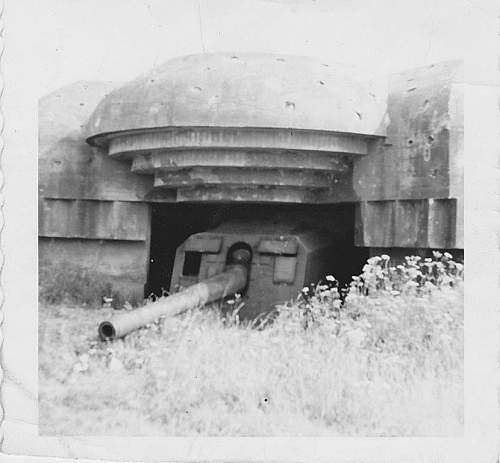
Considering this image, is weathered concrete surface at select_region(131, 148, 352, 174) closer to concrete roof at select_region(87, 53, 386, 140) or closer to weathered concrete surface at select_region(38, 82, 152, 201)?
concrete roof at select_region(87, 53, 386, 140)

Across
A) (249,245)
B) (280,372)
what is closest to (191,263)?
(249,245)

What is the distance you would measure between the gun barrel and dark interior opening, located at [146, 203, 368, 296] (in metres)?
0.54

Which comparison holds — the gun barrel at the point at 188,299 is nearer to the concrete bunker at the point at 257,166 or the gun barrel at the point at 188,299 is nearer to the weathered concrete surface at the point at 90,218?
the concrete bunker at the point at 257,166

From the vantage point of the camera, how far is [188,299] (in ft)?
19.9

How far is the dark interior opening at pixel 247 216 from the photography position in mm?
7203

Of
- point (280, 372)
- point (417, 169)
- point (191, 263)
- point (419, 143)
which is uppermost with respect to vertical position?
point (419, 143)

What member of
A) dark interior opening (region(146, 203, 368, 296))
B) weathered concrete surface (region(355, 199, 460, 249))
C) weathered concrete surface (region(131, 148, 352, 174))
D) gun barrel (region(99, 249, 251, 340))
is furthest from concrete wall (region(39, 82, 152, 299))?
weathered concrete surface (region(355, 199, 460, 249))

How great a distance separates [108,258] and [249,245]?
4.35ft

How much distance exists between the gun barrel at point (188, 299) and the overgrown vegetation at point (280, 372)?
8 cm

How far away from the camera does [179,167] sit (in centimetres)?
623

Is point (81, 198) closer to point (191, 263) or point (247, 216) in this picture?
point (191, 263)

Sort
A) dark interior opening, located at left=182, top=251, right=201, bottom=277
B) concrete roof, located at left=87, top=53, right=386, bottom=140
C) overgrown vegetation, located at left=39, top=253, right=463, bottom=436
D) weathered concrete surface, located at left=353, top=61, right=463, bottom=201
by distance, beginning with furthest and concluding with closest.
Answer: dark interior opening, located at left=182, top=251, right=201, bottom=277 → weathered concrete surface, located at left=353, top=61, right=463, bottom=201 → concrete roof, located at left=87, top=53, right=386, bottom=140 → overgrown vegetation, located at left=39, top=253, right=463, bottom=436

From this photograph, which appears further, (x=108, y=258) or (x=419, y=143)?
(x=108, y=258)

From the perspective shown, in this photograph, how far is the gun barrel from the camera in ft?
17.4
